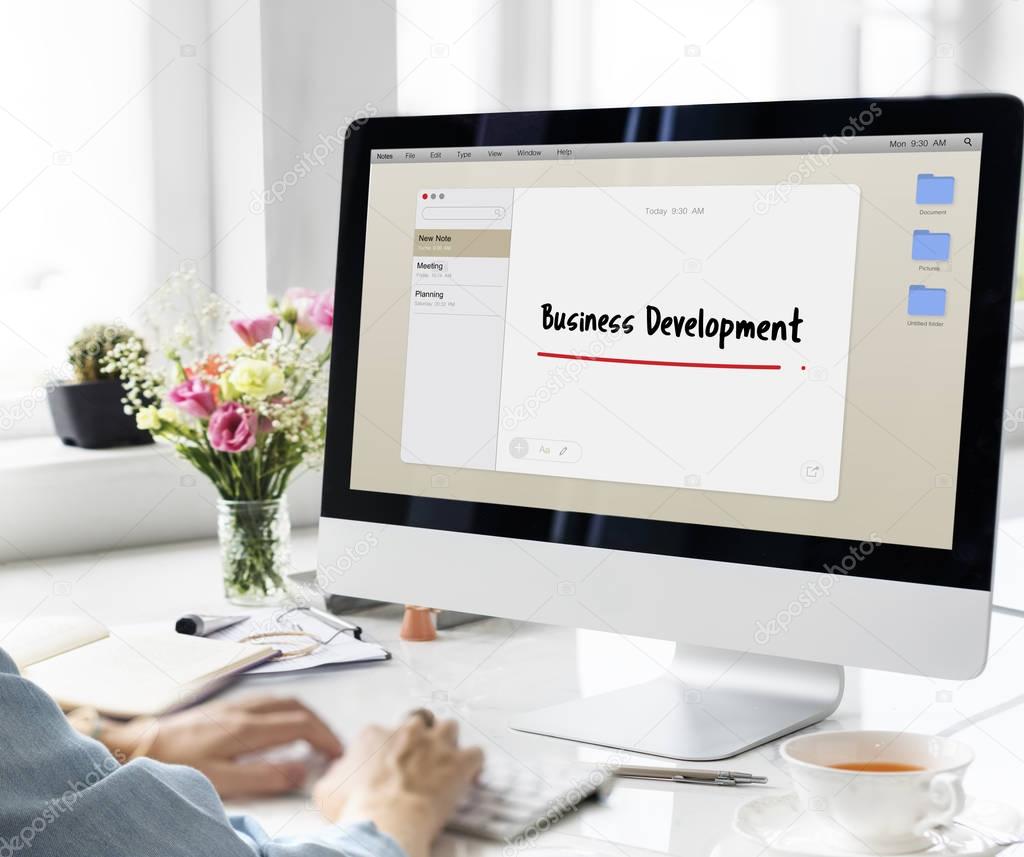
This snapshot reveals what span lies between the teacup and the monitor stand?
153mm

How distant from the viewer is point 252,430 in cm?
124

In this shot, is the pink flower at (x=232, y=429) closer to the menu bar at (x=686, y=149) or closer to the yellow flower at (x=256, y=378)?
the yellow flower at (x=256, y=378)

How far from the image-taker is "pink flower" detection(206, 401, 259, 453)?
1.23 metres

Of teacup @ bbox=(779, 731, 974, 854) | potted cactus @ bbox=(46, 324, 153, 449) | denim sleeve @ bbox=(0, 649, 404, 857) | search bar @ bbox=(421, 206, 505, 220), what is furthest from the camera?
potted cactus @ bbox=(46, 324, 153, 449)

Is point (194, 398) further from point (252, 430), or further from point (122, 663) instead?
point (122, 663)

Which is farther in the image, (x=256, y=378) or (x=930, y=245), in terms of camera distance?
(x=256, y=378)

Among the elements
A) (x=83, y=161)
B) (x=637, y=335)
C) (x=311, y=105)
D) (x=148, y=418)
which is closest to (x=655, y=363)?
(x=637, y=335)

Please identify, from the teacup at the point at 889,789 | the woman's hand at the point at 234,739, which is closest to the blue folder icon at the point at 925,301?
the teacup at the point at 889,789

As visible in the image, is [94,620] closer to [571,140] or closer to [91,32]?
[571,140]

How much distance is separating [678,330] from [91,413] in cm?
104

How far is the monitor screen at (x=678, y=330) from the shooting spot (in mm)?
791

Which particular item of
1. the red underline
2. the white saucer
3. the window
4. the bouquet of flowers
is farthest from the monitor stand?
the window

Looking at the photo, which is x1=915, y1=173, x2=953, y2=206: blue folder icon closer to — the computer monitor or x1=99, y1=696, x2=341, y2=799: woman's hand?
the computer monitor

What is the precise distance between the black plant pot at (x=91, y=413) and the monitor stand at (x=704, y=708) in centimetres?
95
